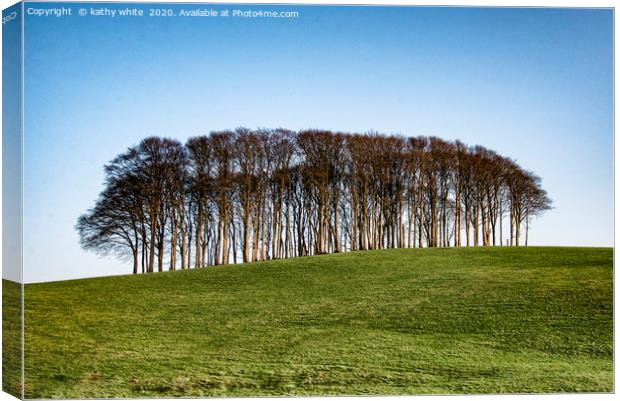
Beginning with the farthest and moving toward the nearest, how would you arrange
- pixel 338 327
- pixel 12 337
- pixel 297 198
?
pixel 297 198 → pixel 338 327 → pixel 12 337

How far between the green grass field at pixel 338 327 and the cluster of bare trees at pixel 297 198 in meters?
0.31

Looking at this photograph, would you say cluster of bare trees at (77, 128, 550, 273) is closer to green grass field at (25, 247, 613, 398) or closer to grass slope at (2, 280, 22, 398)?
green grass field at (25, 247, 613, 398)

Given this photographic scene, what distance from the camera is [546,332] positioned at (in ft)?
45.1

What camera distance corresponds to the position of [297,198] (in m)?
14.5

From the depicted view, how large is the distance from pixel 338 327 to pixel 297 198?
2046mm

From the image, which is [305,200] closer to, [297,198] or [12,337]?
[297,198]

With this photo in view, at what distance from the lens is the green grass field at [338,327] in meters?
12.9

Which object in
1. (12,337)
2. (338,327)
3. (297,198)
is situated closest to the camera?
(12,337)

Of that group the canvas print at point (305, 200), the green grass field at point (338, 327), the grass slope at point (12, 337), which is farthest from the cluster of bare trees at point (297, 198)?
the grass slope at point (12, 337)

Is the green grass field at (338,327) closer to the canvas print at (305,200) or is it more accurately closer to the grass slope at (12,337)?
the canvas print at (305,200)

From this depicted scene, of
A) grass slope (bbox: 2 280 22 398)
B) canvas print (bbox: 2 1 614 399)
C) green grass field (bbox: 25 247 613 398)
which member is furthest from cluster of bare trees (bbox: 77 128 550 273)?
grass slope (bbox: 2 280 22 398)

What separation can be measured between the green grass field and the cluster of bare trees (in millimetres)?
307

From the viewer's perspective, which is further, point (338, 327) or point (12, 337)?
point (338, 327)

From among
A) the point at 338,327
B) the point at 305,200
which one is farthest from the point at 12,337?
the point at 305,200
